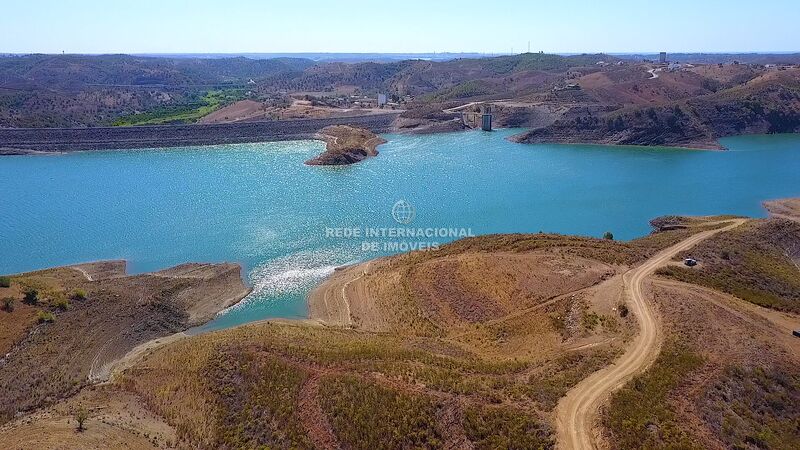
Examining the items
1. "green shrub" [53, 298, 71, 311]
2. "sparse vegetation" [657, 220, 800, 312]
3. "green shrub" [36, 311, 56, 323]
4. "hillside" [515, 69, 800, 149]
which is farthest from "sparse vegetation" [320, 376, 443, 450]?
"hillside" [515, 69, 800, 149]

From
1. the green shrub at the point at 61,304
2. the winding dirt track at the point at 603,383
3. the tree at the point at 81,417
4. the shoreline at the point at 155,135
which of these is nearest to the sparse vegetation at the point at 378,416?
the winding dirt track at the point at 603,383

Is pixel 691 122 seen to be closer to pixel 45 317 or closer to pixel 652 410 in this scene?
pixel 652 410

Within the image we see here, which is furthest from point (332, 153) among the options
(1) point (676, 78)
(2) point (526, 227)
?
(1) point (676, 78)

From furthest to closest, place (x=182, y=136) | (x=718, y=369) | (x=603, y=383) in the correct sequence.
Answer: (x=182, y=136) < (x=718, y=369) < (x=603, y=383)

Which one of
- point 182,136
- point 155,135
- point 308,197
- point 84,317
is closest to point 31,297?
point 84,317

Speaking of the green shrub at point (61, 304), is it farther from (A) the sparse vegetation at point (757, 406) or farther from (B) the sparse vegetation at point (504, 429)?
(A) the sparse vegetation at point (757, 406)

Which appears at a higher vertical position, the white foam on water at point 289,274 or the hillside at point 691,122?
the hillside at point 691,122

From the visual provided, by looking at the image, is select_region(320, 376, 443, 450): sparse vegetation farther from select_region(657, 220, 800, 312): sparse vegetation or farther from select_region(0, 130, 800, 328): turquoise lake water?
select_region(657, 220, 800, 312): sparse vegetation

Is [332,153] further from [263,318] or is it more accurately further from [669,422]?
[669,422]
